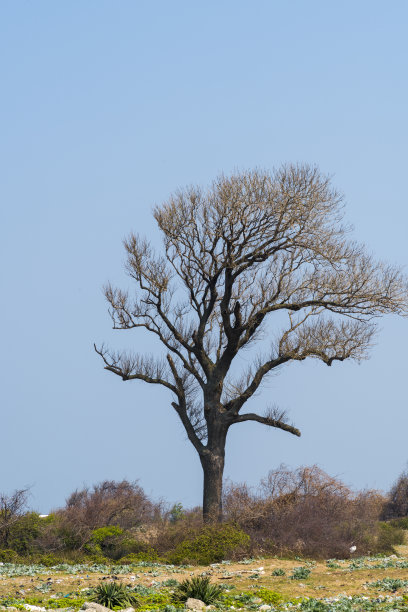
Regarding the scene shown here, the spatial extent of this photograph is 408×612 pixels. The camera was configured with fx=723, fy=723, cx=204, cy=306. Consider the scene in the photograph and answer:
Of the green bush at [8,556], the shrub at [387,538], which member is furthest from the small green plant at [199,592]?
the shrub at [387,538]

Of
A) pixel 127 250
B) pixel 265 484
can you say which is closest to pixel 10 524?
pixel 265 484

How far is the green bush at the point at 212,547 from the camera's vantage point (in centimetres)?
2191

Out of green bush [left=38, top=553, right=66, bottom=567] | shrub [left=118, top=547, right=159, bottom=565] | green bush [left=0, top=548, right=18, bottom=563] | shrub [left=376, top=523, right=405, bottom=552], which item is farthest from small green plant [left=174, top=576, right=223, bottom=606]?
shrub [left=376, top=523, right=405, bottom=552]

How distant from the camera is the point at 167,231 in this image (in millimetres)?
29312

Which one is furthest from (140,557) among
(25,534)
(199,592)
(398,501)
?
(398,501)

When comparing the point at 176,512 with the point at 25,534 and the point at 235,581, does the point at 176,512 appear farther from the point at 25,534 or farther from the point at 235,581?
the point at 235,581

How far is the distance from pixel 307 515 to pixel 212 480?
16.7ft

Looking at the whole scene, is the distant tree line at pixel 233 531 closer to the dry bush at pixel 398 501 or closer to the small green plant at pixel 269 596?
the small green plant at pixel 269 596

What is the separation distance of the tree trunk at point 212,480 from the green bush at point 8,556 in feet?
25.3

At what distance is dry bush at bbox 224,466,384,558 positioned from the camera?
75.9 feet

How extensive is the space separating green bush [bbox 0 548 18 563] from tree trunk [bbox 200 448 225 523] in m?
7.71

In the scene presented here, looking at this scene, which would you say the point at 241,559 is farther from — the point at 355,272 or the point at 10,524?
the point at 355,272

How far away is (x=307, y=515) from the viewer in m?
24.0

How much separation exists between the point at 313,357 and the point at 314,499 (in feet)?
19.0
